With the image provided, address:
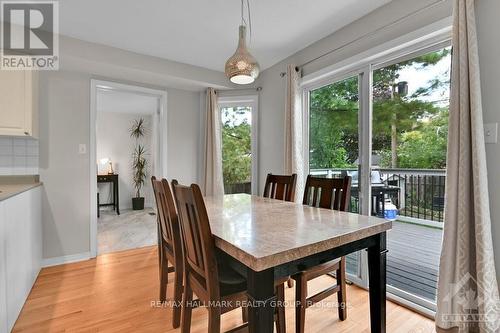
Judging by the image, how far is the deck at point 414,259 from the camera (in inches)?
81.4

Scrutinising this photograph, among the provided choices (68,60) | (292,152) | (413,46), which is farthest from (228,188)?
(413,46)

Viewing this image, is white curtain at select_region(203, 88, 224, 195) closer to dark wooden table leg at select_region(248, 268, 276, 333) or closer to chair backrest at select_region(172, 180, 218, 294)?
chair backrest at select_region(172, 180, 218, 294)

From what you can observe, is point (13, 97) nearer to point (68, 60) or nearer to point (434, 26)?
point (68, 60)

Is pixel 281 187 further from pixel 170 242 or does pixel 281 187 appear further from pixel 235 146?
pixel 235 146

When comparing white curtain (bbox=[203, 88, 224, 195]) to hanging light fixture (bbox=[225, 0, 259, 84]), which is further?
white curtain (bbox=[203, 88, 224, 195])

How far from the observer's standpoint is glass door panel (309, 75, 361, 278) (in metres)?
2.42

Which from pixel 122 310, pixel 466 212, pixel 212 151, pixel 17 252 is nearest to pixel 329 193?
pixel 466 212

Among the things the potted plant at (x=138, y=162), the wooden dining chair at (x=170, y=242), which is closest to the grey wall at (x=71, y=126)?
the wooden dining chair at (x=170, y=242)

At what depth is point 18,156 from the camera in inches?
99.8

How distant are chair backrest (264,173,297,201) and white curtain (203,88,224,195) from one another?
125cm

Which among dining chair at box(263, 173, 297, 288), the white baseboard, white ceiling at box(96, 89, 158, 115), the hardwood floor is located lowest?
the hardwood floor

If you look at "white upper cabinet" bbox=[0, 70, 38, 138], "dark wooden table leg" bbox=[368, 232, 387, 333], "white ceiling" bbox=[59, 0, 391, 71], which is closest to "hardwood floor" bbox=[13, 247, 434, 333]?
"dark wooden table leg" bbox=[368, 232, 387, 333]

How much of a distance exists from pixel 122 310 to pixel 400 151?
2.56 m

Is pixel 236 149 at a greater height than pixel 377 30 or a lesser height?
lesser
